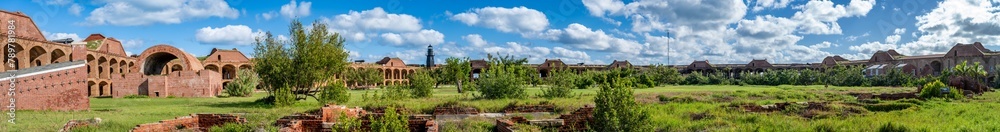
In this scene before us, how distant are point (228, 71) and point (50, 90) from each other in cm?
4504

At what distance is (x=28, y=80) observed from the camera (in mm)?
17969

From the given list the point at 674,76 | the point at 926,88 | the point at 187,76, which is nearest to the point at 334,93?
the point at 187,76

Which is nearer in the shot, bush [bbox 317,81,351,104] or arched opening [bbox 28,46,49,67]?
bush [bbox 317,81,351,104]

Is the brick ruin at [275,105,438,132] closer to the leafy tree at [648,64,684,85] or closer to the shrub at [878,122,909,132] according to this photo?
the shrub at [878,122,909,132]

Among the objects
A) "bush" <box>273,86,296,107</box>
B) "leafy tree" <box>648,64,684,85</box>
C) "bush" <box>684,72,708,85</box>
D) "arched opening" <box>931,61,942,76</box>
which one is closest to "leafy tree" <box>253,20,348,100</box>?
"bush" <box>273,86,296,107</box>

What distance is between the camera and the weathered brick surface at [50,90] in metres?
17.7

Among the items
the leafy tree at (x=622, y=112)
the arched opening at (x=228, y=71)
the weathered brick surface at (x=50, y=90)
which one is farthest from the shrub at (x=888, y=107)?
the arched opening at (x=228, y=71)

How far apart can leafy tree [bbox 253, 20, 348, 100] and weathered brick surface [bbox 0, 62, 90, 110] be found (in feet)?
20.7

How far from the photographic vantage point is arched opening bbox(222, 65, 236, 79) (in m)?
59.1

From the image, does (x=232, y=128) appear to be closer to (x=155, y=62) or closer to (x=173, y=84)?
(x=173, y=84)

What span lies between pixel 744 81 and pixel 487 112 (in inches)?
2179

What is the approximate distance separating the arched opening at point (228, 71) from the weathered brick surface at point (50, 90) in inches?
1641

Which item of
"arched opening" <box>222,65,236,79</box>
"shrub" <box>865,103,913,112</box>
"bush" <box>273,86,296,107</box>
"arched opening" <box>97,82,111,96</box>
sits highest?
"arched opening" <box>222,65,236,79</box>

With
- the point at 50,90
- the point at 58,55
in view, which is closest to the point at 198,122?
the point at 50,90
